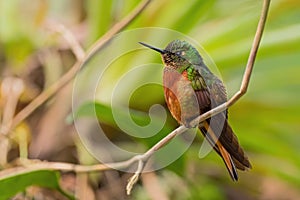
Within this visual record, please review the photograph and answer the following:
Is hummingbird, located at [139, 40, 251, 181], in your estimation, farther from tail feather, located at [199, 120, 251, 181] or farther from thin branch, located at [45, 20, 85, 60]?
thin branch, located at [45, 20, 85, 60]

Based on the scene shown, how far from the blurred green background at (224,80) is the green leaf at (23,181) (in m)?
0.07

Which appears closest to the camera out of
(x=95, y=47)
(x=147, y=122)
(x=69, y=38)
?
(x=147, y=122)

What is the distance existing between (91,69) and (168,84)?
1.43ft

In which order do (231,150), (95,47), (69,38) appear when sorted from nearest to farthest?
(231,150), (95,47), (69,38)

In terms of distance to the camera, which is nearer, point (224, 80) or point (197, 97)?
point (197, 97)

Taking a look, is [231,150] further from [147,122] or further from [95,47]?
[95,47]

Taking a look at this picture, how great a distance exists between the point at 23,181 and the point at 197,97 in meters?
0.24

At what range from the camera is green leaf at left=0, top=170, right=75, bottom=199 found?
383 millimetres

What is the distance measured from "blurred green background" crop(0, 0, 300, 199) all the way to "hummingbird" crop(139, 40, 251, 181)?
23 cm

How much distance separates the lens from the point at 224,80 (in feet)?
1.73

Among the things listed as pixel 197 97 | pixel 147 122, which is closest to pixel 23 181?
pixel 147 122

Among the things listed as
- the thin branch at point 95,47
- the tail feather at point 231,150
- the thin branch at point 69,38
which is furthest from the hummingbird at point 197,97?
the thin branch at point 69,38

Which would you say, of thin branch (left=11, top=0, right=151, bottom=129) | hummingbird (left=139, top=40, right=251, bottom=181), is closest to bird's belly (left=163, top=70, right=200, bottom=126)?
hummingbird (left=139, top=40, right=251, bottom=181)

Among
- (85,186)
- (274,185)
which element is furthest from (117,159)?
(274,185)
